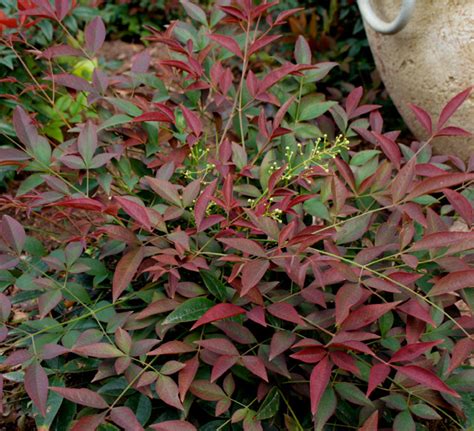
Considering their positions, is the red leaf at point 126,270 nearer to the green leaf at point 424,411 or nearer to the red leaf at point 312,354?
the red leaf at point 312,354

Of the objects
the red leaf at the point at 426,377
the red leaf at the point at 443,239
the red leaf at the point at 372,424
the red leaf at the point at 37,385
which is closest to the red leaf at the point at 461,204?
the red leaf at the point at 443,239

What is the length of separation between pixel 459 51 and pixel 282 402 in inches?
55.9

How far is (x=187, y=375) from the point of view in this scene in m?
1.55

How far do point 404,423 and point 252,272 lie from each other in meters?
0.48

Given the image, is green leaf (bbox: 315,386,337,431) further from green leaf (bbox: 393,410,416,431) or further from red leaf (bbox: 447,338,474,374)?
red leaf (bbox: 447,338,474,374)

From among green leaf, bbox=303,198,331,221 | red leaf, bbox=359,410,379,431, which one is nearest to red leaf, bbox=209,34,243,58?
green leaf, bbox=303,198,331,221

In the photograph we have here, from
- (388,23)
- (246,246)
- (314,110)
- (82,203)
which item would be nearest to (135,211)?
(82,203)

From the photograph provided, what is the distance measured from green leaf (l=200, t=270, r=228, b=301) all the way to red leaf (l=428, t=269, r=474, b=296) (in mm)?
472

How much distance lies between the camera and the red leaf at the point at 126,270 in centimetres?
156

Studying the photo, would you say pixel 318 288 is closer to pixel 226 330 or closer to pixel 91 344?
pixel 226 330

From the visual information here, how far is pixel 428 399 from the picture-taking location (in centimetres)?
161

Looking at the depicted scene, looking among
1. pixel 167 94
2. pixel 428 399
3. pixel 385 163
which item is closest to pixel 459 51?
pixel 385 163

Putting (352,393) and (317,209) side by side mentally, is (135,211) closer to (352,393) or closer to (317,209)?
(317,209)

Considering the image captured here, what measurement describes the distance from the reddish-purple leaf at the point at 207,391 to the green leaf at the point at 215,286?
20cm
